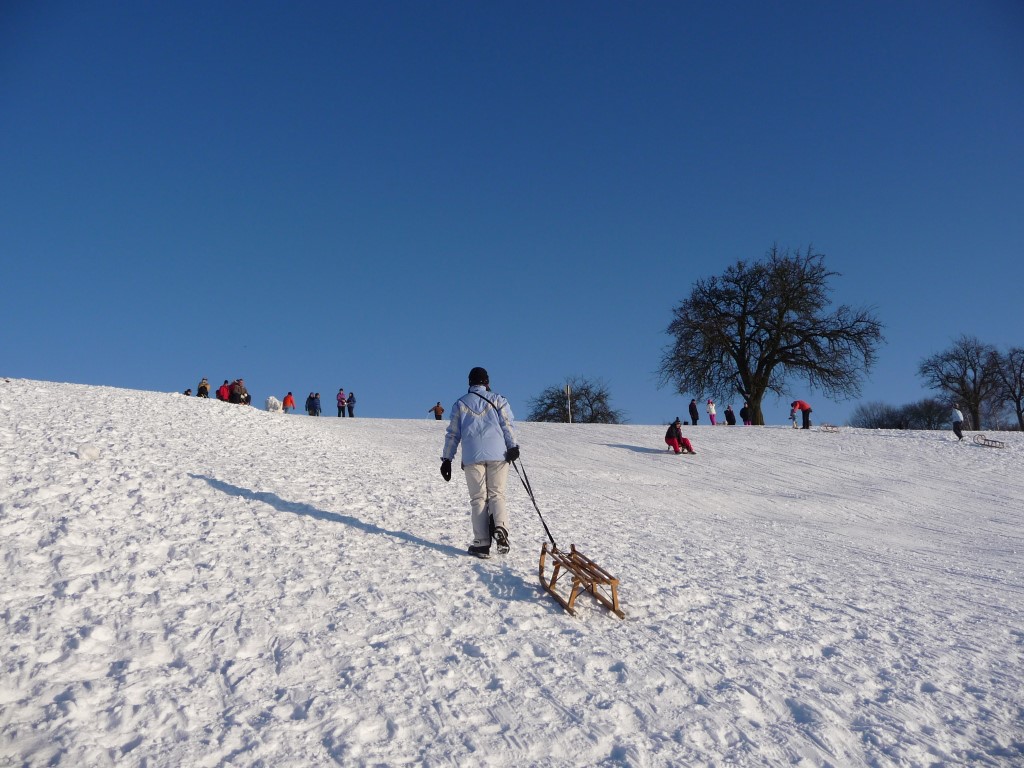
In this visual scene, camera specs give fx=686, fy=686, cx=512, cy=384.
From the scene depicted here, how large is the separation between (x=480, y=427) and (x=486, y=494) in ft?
2.40

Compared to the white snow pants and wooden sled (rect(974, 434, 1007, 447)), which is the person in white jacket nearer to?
the white snow pants

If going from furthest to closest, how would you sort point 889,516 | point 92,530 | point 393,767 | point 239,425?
point 239,425, point 889,516, point 92,530, point 393,767

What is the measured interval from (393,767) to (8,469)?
8.14 meters

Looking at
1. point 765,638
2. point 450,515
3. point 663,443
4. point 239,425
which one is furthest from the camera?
point 663,443

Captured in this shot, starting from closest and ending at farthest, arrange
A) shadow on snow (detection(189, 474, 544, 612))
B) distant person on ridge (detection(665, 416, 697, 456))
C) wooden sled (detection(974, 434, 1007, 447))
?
shadow on snow (detection(189, 474, 544, 612)) < distant person on ridge (detection(665, 416, 697, 456)) < wooden sled (detection(974, 434, 1007, 447))

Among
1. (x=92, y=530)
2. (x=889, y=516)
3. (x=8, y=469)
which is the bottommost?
(x=889, y=516)

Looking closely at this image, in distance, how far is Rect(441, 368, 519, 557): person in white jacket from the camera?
24.3ft

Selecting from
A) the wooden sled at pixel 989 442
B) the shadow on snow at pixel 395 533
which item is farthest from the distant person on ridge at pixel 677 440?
the shadow on snow at pixel 395 533

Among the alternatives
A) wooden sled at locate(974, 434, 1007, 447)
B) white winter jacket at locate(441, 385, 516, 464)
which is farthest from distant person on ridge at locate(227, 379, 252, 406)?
wooden sled at locate(974, 434, 1007, 447)

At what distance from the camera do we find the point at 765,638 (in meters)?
5.57

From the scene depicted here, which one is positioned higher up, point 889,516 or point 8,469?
point 8,469

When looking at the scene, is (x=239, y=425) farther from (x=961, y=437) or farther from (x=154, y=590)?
(x=961, y=437)

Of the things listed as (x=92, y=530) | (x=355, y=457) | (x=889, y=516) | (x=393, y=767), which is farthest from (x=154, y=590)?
(x=889, y=516)

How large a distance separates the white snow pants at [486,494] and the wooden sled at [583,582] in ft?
2.73
